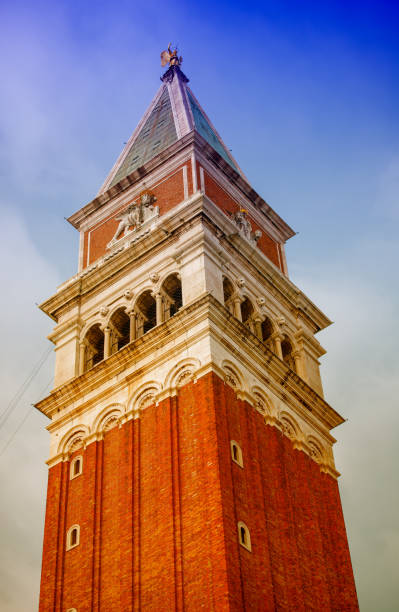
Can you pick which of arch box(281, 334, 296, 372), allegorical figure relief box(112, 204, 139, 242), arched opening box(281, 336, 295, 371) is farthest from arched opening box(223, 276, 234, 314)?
allegorical figure relief box(112, 204, 139, 242)

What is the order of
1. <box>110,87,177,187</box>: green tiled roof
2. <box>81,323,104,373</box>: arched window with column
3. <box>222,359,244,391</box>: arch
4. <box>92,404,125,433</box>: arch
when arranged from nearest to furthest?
<box>222,359,244,391</box>: arch < <box>92,404,125,433</box>: arch < <box>81,323,104,373</box>: arched window with column < <box>110,87,177,187</box>: green tiled roof

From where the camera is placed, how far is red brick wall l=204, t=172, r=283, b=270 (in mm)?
53156

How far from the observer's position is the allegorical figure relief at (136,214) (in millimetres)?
52719

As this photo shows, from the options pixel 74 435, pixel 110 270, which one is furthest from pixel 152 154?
pixel 74 435

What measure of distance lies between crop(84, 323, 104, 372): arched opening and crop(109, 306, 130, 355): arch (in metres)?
0.75

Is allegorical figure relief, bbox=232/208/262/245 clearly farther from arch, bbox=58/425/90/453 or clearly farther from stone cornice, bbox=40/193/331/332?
arch, bbox=58/425/90/453

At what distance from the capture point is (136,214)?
53094mm

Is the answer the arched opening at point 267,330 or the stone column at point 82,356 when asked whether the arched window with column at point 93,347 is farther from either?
the arched opening at point 267,330

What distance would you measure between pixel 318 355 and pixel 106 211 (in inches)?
531

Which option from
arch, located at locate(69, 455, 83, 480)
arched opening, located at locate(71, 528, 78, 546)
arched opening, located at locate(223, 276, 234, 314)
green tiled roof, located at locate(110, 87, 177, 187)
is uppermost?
green tiled roof, located at locate(110, 87, 177, 187)

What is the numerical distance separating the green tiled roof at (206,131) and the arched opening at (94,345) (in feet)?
50.3

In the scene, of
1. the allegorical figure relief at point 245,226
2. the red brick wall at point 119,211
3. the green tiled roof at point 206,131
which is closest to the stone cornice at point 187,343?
the allegorical figure relief at point 245,226

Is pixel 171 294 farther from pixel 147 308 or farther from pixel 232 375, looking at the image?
pixel 232 375

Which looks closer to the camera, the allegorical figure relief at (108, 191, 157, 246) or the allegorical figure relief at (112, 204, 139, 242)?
the allegorical figure relief at (108, 191, 157, 246)
